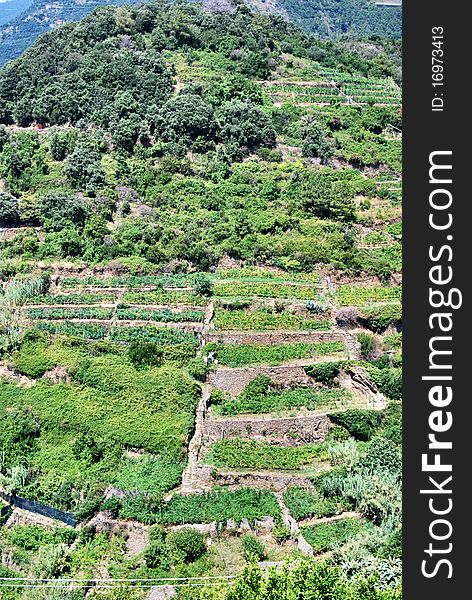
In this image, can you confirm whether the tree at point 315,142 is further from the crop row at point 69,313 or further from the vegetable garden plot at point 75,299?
the crop row at point 69,313

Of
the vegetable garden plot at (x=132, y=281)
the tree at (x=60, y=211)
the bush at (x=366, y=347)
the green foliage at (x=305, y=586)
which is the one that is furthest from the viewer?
the tree at (x=60, y=211)

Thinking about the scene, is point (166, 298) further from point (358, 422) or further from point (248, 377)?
point (358, 422)

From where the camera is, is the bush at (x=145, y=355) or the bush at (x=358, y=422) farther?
the bush at (x=145, y=355)

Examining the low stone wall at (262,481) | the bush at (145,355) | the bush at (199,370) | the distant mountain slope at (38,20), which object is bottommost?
the low stone wall at (262,481)

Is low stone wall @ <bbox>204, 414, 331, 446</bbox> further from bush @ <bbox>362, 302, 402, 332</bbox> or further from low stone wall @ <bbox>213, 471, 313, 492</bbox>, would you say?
bush @ <bbox>362, 302, 402, 332</bbox>

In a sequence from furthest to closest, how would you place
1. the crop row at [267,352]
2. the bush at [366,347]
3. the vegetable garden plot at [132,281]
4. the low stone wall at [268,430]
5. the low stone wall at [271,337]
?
the vegetable garden plot at [132,281], the bush at [366,347], the low stone wall at [271,337], the crop row at [267,352], the low stone wall at [268,430]

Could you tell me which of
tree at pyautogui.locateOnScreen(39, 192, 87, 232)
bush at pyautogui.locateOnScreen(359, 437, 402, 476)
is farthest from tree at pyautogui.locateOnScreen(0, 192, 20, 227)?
bush at pyautogui.locateOnScreen(359, 437, 402, 476)

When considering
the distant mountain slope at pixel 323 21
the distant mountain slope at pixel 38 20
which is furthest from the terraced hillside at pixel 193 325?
the distant mountain slope at pixel 38 20
